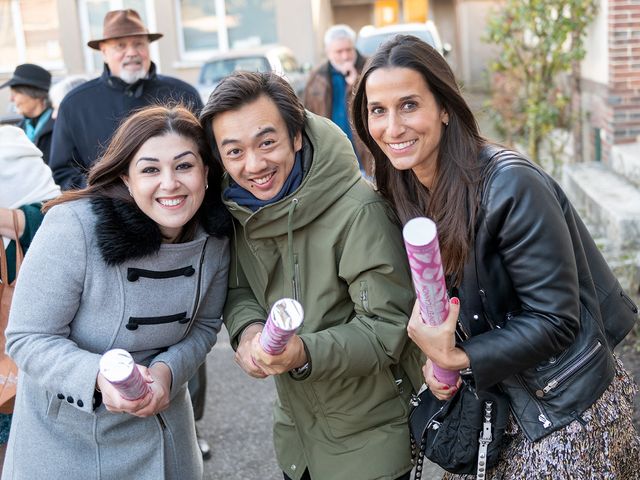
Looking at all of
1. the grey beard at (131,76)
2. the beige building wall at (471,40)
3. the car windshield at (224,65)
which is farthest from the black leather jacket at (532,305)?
the beige building wall at (471,40)

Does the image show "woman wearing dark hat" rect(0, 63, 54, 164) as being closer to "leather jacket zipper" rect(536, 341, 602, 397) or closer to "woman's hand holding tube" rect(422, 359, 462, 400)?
"woman's hand holding tube" rect(422, 359, 462, 400)

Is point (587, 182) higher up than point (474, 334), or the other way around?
point (474, 334)

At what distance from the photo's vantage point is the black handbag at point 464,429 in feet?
7.51

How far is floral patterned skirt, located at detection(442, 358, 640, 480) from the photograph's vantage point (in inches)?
86.7

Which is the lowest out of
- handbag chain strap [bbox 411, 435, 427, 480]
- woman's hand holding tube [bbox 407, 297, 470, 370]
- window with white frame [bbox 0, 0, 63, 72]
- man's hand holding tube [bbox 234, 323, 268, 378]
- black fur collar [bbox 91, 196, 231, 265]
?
handbag chain strap [bbox 411, 435, 427, 480]

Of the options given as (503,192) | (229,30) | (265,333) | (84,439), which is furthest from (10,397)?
(229,30)

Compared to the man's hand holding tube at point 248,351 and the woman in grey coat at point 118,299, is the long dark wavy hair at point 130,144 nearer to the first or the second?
the woman in grey coat at point 118,299

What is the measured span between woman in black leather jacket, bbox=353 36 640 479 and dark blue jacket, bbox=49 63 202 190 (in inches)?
98.8

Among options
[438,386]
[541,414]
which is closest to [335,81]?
[438,386]

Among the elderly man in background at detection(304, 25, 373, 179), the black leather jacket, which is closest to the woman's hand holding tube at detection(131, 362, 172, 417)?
the black leather jacket

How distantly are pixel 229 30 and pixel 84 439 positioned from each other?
22.4 metres

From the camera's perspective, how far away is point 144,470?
8.56 ft

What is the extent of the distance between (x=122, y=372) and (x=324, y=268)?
0.69 metres

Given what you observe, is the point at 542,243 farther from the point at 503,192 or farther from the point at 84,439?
the point at 84,439
